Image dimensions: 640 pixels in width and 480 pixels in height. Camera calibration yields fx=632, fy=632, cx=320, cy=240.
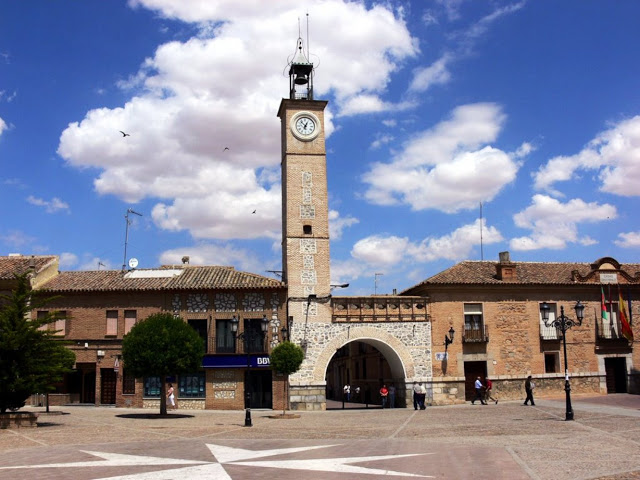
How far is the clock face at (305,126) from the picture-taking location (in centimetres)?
3412

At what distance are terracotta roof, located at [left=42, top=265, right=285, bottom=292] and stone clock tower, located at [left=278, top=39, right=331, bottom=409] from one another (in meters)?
1.49

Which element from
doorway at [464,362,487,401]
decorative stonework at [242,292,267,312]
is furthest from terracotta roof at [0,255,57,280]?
doorway at [464,362,487,401]

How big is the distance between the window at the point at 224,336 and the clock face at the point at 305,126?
10639 millimetres

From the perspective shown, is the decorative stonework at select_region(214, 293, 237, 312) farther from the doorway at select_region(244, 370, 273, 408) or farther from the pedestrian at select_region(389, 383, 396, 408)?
the pedestrian at select_region(389, 383, 396, 408)

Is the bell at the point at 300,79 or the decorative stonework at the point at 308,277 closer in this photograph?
the decorative stonework at the point at 308,277

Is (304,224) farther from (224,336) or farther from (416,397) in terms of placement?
(416,397)

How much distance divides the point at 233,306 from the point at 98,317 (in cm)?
705

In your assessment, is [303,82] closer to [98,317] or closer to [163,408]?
[98,317]

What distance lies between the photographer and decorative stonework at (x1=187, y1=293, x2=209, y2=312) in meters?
32.3

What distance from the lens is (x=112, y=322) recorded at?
32.7 metres

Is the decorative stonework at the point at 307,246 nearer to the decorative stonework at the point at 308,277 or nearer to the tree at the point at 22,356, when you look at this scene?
the decorative stonework at the point at 308,277

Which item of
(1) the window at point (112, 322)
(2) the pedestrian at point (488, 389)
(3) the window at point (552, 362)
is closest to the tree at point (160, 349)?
→ (1) the window at point (112, 322)

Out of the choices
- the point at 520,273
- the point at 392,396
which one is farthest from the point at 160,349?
the point at 520,273

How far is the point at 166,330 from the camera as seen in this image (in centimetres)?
2538
